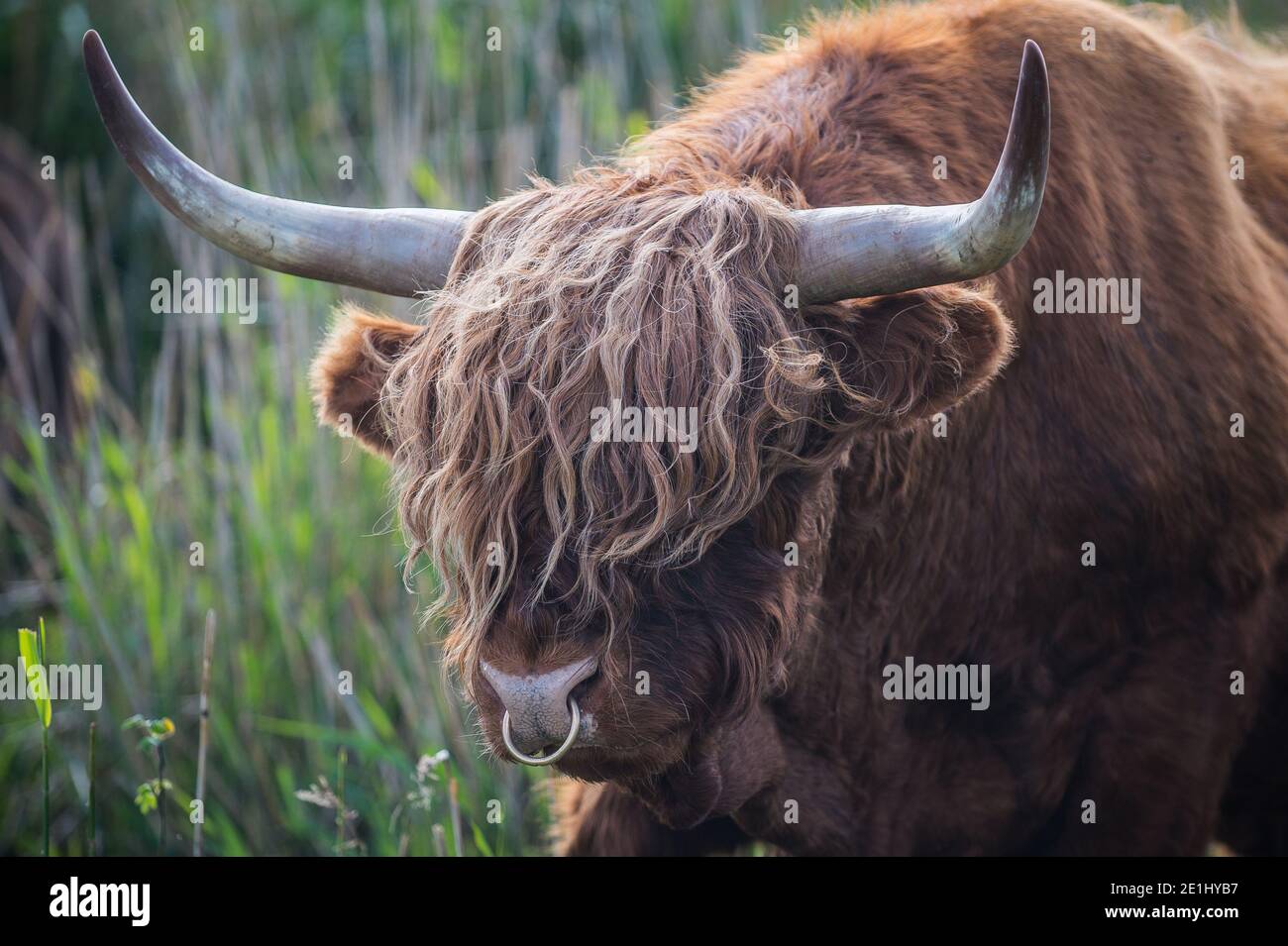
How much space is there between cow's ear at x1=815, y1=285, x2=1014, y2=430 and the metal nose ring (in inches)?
27.1

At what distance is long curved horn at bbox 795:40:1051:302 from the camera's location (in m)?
1.88

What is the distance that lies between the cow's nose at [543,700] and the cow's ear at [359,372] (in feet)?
2.45

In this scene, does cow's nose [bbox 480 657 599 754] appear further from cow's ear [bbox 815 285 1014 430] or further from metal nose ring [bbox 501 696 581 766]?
cow's ear [bbox 815 285 1014 430]

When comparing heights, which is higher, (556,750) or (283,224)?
(283,224)

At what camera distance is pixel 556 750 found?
2.12 meters

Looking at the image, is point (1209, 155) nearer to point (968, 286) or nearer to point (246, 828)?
point (968, 286)

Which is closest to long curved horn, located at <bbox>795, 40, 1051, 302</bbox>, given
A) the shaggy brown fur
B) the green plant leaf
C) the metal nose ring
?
the shaggy brown fur

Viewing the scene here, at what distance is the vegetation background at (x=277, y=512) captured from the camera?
426 centimetres

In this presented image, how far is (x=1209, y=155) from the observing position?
305cm

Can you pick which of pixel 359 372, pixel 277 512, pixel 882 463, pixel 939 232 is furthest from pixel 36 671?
pixel 277 512

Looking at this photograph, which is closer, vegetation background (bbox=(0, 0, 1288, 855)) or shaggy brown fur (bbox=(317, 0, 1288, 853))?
shaggy brown fur (bbox=(317, 0, 1288, 853))

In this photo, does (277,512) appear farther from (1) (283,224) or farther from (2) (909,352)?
(2) (909,352)

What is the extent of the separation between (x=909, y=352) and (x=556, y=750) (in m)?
0.93
